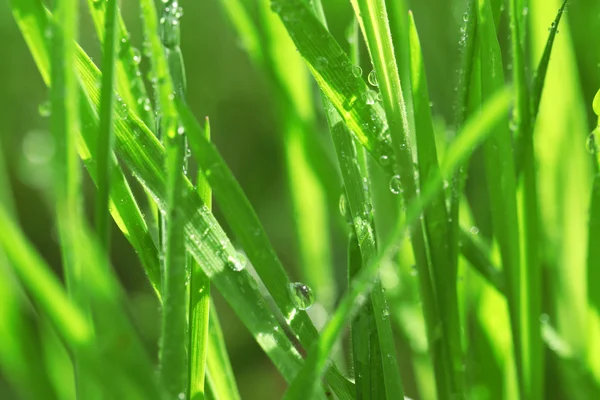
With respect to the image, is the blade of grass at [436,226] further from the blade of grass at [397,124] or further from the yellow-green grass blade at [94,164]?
the yellow-green grass blade at [94,164]

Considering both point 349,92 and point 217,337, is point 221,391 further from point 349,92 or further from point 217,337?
point 349,92

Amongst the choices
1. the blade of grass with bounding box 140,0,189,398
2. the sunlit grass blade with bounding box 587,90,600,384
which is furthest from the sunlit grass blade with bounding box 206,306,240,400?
the sunlit grass blade with bounding box 587,90,600,384

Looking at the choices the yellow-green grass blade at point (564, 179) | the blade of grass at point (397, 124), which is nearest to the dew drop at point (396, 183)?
the blade of grass at point (397, 124)

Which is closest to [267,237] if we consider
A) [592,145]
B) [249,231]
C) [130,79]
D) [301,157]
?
[249,231]

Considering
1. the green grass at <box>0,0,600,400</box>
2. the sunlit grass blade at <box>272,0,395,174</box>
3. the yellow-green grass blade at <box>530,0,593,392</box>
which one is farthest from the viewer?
the yellow-green grass blade at <box>530,0,593,392</box>

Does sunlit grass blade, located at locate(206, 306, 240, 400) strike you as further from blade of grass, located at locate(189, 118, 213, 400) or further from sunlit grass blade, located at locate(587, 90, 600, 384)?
sunlit grass blade, located at locate(587, 90, 600, 384)

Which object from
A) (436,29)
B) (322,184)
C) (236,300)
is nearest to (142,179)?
(236,300)
